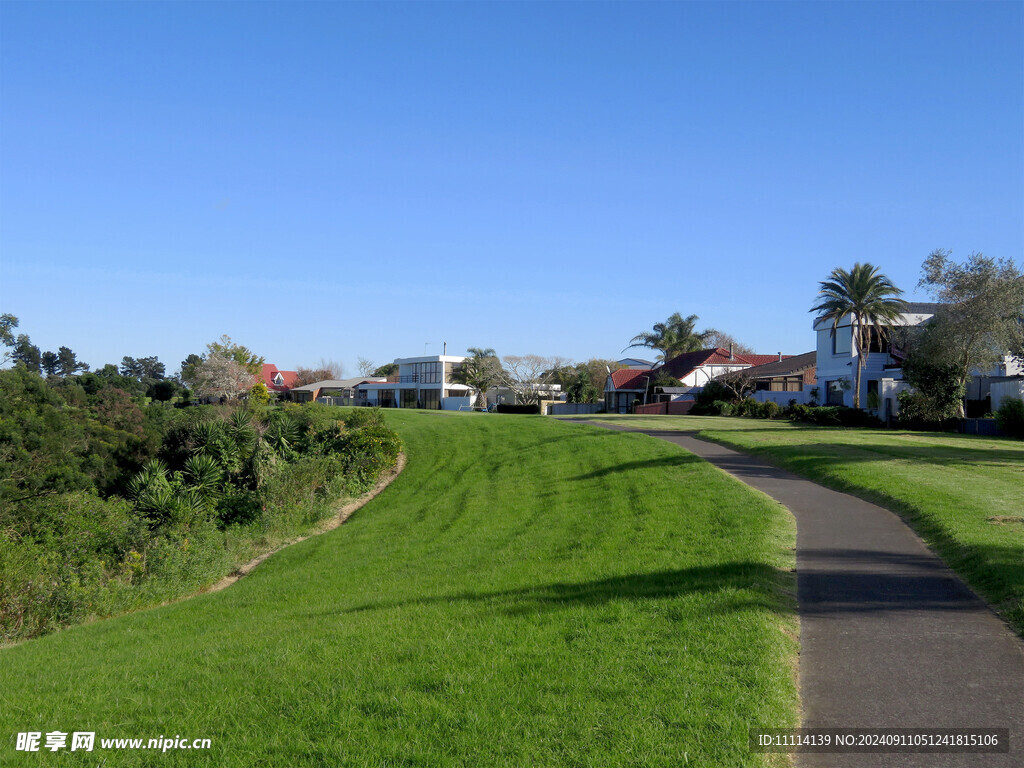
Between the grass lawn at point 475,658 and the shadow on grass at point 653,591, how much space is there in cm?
4

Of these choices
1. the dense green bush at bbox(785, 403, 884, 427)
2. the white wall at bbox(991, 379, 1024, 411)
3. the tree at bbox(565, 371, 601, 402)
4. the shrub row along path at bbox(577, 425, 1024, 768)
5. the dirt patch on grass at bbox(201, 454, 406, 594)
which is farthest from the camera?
the tree at bbox(565, 371, 601, 402)

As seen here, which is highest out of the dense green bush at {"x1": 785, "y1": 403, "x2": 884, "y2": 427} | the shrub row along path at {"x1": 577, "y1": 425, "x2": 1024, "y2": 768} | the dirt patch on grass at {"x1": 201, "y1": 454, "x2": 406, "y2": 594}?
the dense green bush at {"x1": 785, "y1": 403, "x2": 884, "y2": 427}

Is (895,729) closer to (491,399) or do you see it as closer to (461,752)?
(461,752)

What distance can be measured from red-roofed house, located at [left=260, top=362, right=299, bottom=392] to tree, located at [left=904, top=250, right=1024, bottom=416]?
291 feet

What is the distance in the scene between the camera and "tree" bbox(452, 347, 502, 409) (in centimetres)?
7400

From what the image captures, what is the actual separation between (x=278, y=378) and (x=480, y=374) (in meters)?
50.3

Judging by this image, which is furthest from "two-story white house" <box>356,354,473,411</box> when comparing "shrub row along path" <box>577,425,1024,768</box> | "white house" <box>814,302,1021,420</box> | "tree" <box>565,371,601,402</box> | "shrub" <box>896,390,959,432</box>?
"shrub row along path" <box>577,425,1024,768</box>

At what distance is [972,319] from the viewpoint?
31000 mm

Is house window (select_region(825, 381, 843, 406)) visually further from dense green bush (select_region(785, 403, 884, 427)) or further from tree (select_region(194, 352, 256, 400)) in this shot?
tree (select_region(194, 352, 256, 400))

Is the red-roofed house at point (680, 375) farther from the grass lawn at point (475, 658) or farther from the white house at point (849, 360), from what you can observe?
the grass lawn at point (475, 658)

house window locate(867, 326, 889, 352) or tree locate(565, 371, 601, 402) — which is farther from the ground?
house window locate(867, 326, 889, 352)

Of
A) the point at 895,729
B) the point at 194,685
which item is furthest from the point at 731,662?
the point at 194,685

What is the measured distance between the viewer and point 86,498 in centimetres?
2341

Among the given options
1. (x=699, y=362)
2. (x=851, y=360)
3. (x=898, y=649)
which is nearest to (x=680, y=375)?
(x=699, y=362)
